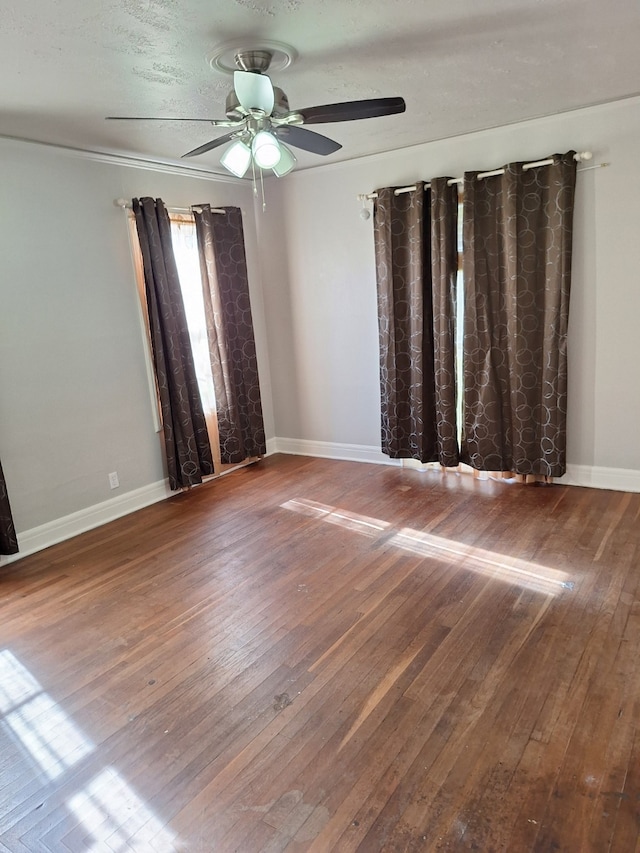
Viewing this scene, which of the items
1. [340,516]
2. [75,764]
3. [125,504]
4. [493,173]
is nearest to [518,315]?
[493,173]

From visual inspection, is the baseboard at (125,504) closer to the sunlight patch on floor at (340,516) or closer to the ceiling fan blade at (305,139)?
the sunlight patch on floor at (340,516)

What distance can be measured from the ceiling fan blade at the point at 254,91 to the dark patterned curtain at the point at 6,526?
8.05 feet

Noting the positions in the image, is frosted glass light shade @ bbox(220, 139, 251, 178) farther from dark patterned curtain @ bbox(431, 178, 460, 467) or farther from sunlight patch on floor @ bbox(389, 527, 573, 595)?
sunlight patch on floor @ bbox(389, 527, 573, 595)

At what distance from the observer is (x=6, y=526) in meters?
3.40

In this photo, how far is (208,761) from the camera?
1916mm

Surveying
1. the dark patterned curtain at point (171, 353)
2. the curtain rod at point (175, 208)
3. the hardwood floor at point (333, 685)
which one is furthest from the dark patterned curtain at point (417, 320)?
the dark patterned curtain at point (171, 353)

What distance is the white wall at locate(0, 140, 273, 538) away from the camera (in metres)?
3.48

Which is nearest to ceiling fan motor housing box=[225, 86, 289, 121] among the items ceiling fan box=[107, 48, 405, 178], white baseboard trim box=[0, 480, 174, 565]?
ceiling fan box=[107, 48, 405, 178]

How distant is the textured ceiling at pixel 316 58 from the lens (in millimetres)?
2105

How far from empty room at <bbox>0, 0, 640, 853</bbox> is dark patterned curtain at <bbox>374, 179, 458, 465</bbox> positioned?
0.09 feet

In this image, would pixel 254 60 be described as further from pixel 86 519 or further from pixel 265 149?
pixel 86 519

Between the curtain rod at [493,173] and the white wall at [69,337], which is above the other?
the curtain rod at [493,173]

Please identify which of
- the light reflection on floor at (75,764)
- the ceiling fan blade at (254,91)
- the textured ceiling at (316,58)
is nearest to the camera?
the light reflection on floor at (75,764)

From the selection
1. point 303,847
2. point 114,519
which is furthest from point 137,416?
point 303,847
